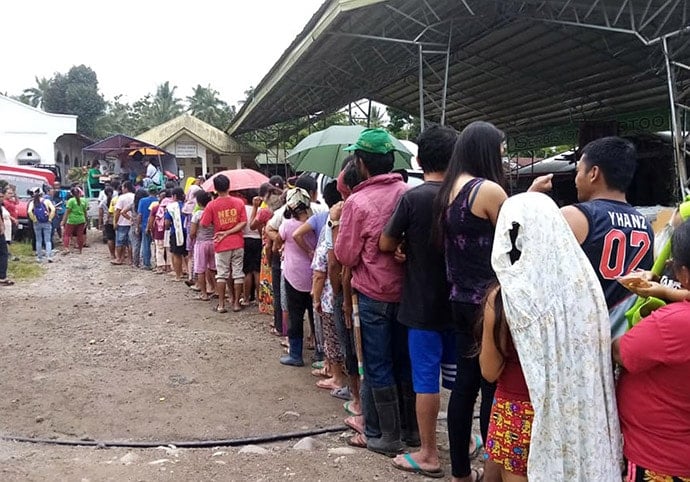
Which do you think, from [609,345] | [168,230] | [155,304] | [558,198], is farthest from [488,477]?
[558,198]

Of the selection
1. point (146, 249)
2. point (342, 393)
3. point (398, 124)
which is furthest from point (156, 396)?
point (398, 124)

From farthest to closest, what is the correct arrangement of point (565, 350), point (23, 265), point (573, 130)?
1. point (573, 130)
2. point (23, 265)
3. point (565, 350)

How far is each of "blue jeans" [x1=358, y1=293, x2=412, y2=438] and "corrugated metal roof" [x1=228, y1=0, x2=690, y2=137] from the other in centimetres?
585

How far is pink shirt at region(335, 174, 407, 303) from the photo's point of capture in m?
3.53

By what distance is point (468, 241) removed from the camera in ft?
9.73

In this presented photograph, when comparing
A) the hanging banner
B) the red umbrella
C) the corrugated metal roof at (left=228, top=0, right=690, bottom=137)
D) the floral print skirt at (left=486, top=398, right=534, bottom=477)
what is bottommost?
the floral print skirt at (left=486, top=398, right=534, bottom=477)

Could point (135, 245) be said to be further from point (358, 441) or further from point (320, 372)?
point (358, 441)

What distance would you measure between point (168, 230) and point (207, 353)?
4.95 meters

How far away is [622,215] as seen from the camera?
2.41 metres

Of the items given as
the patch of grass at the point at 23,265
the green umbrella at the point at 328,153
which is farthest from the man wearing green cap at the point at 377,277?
the patch of grass at the point at 23,265

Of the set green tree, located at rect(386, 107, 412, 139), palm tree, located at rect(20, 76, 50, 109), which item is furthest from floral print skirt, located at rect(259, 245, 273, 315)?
palm tree, located at rect(20, 76, 50, 109)

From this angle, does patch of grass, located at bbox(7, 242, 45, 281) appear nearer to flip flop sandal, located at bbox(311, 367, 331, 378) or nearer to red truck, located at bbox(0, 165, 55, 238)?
red truck, located at bbox(0, 165, 55, 238)

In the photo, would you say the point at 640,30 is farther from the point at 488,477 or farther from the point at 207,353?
the point at 488,477

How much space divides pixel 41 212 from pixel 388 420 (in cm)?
1160
